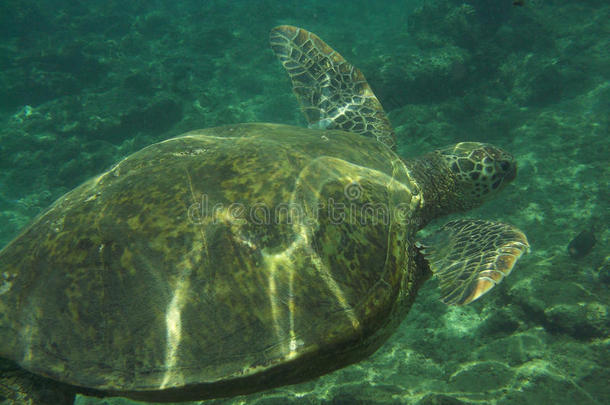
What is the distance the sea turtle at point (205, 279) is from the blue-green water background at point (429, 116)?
1.52 metres

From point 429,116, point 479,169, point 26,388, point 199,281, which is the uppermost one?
point 429,116

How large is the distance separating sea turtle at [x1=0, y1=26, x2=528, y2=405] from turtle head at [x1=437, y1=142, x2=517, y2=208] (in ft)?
4.99

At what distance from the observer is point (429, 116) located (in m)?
7.52

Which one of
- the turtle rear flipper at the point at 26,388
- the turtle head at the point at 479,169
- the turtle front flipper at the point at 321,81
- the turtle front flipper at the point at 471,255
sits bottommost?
the turtle rear flipper at the point at 26,388

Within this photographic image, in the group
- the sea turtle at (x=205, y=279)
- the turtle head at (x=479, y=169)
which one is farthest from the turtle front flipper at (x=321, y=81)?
the sea turtle at (x=205, y=279)

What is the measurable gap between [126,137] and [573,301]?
34.4 feet

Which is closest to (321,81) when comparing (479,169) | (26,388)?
(479,169)

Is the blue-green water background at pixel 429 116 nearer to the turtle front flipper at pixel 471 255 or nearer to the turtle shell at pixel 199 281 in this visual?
the turtle front flipper at pixel 471 255

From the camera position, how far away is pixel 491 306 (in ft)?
13.1

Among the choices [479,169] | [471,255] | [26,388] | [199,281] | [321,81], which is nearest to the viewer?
[199,281]

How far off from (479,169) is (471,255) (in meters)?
1.41
